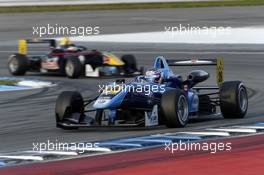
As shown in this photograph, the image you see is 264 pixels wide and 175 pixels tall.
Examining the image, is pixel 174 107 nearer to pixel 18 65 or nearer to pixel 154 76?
pixel 154 76

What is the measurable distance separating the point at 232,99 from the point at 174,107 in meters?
1.56

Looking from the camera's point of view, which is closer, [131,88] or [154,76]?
[131,88]

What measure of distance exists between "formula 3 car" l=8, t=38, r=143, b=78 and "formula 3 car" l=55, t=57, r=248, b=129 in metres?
8.84

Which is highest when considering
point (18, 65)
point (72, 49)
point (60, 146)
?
point (72, 49)

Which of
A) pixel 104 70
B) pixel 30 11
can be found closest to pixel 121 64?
pixel 104 70

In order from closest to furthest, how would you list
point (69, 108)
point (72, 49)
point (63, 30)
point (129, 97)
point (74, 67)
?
1. point (129, 97)
2. point (69, 108)
3. point (74, 67)
4. point (72, 49)
5. point (63, 30)

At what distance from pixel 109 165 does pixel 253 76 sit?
12.8 meters

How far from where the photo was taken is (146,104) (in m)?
14.1

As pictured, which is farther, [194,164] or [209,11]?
[209,11]

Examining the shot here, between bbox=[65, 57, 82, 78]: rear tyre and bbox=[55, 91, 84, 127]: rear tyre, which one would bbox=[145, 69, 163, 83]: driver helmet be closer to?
bbox=[55, 91, 84, 127]: rear tyre

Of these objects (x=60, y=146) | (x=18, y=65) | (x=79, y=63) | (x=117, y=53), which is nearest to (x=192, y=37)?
(x=117, y=53)

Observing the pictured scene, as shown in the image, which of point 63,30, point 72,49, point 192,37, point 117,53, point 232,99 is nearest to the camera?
point 232,99

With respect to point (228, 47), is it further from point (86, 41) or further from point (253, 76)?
point (253, 76)

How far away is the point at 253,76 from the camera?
2322 cm
